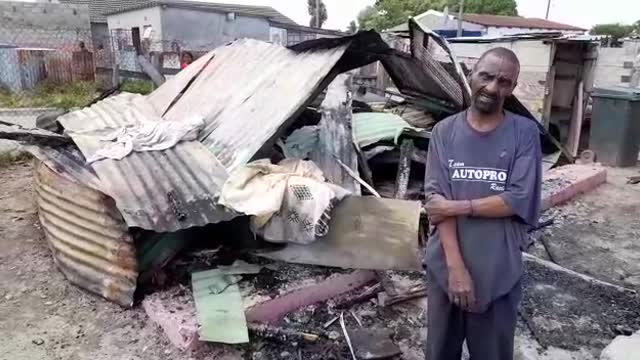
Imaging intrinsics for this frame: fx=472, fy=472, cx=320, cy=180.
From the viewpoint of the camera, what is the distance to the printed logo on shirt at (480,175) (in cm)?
182

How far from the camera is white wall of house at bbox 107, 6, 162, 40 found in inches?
763

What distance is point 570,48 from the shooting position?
7.95 m

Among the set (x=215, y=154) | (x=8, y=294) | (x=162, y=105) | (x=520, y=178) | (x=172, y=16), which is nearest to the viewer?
(x=520, y=178)

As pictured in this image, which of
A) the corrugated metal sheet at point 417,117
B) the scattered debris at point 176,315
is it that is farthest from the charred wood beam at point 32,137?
the corrugated metal sheet at point 417,117

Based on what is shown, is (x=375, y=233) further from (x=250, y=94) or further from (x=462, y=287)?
(x=250, y=94)

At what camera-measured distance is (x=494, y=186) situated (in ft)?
5.98

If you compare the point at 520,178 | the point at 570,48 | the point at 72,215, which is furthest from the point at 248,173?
the point at 570,48

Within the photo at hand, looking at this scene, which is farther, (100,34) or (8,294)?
(100,34)

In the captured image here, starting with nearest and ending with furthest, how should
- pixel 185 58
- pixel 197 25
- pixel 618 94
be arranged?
pixel 618 94, pixel 185 58, pixel 197 25

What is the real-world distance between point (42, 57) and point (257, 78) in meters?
8.65

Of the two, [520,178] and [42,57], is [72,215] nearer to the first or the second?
[520,178]

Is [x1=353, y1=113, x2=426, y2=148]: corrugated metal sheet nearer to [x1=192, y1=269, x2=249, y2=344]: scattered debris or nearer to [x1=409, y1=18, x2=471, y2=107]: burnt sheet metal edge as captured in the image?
[x1=409, y1=18, x2=471, y2=107]: burnt sheet metal edge

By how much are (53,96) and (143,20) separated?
12.0m

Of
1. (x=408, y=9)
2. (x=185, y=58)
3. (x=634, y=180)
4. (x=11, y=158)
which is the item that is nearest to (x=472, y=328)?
(x=634, y=180)
